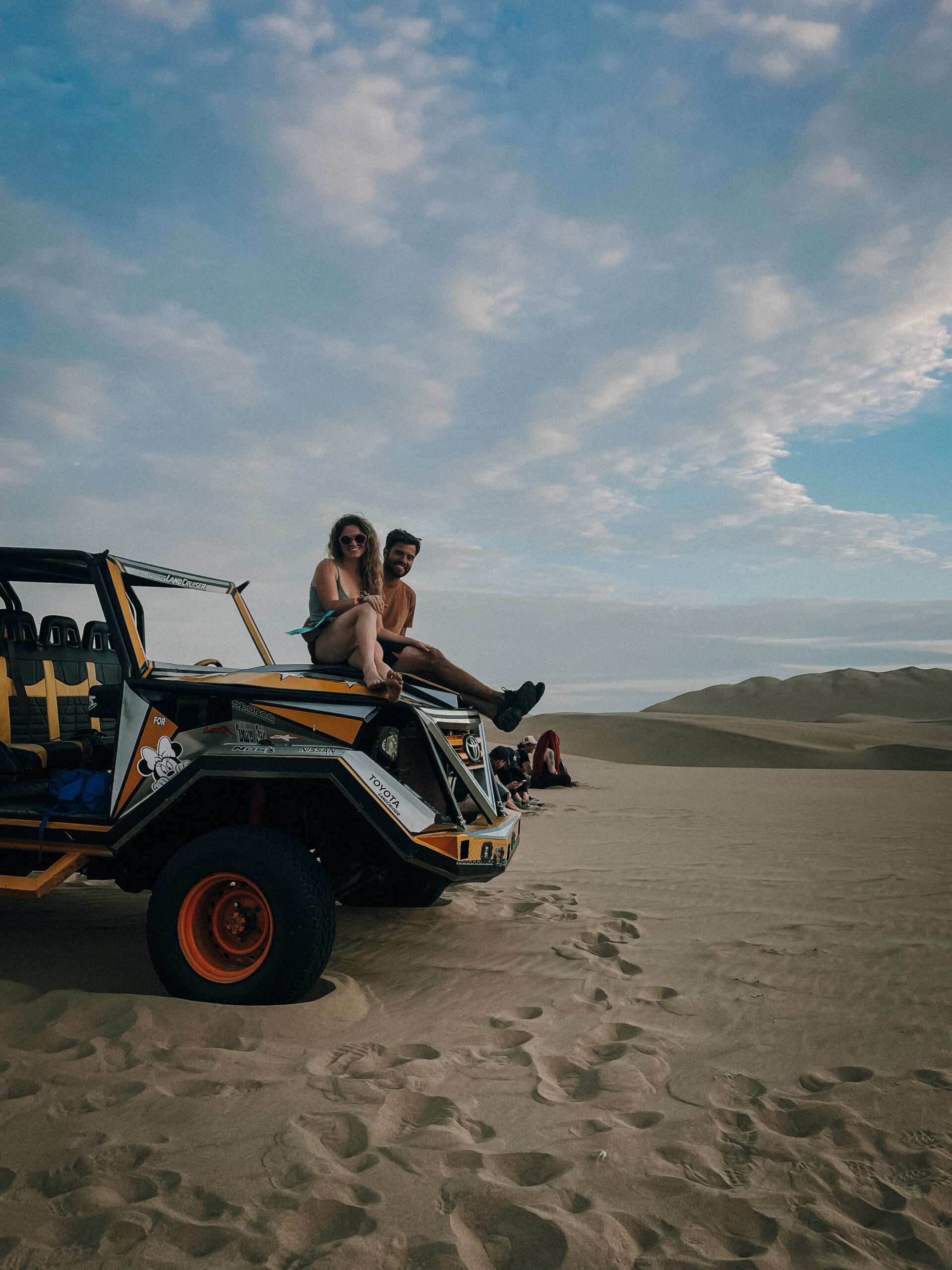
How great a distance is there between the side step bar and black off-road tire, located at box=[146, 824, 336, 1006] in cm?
60

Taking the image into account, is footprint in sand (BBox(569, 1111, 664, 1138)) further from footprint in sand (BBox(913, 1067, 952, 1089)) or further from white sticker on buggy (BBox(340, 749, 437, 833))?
white sticker on buggy (BBox(340, 749, 437, 833))

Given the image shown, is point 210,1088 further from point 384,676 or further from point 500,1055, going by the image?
point 384,676

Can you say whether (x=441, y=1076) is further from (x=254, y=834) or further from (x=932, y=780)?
(x=932, y=780)

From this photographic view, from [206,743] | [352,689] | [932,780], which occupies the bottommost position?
[932,780]

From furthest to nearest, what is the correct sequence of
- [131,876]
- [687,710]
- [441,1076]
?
[687,710]
[131,876]
[441,1076]

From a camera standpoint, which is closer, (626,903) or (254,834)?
(254,834)

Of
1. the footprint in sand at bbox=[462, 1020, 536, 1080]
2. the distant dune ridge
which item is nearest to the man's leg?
the footprint in sand at bbox=[462, 1020, 536, 1080]

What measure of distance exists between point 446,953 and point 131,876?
1869 mm

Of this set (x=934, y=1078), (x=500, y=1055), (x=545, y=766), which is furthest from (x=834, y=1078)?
(x=545, y=766)

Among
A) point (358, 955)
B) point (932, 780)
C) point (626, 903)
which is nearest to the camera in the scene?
point (358, 955)

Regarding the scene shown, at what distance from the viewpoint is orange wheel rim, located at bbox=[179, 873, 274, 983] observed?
12.5 ft

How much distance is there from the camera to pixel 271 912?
373 cm

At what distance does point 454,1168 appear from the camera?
2.54 metres

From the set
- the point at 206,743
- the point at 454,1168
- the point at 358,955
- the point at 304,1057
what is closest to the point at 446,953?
the point at 358,955
